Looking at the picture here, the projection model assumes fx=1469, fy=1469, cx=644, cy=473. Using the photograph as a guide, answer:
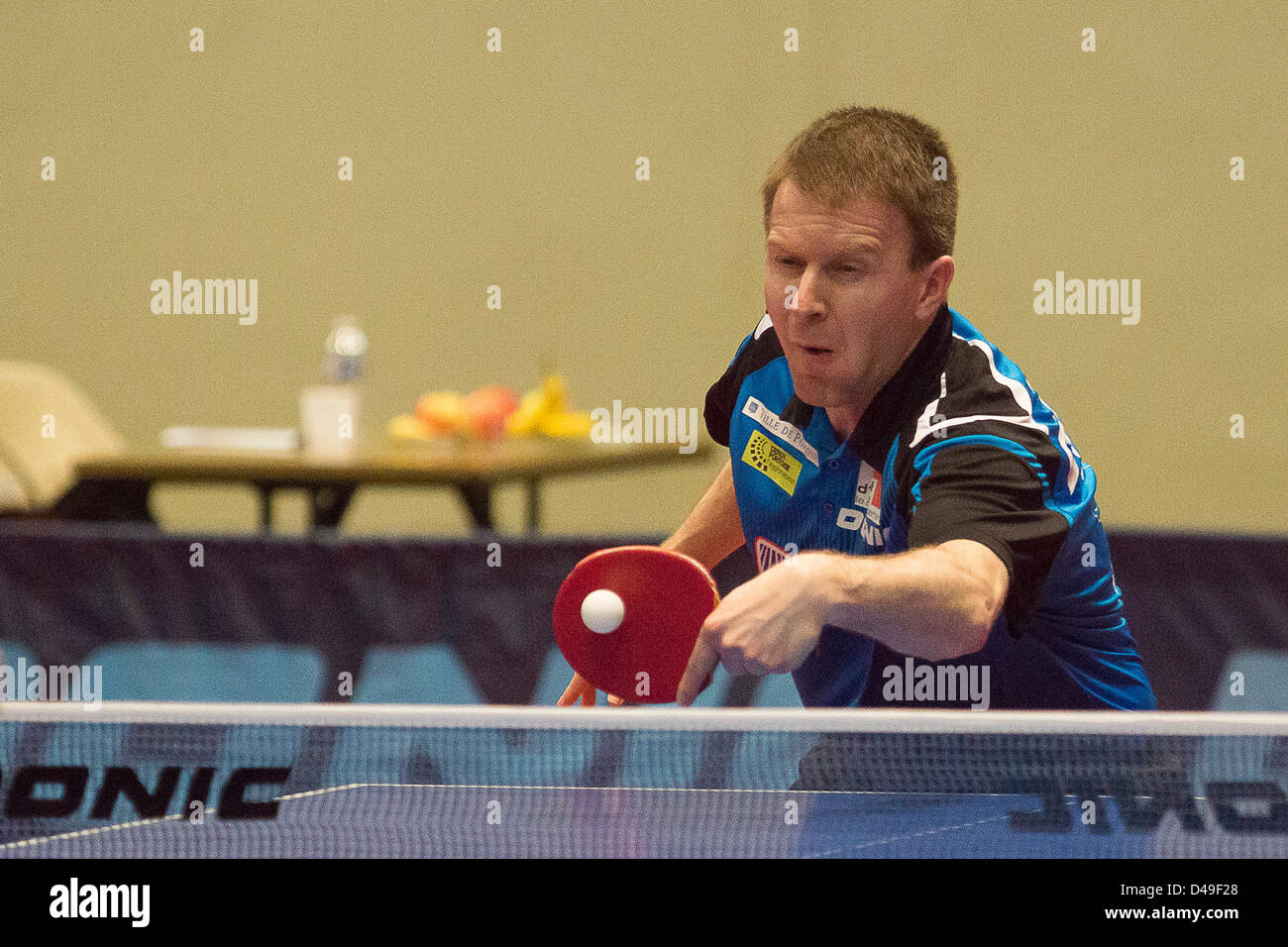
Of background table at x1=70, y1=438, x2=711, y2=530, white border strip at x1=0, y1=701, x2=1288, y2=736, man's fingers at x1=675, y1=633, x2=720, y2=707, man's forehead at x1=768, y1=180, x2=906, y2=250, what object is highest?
man's forehead at x1=768, y1=180, x2=906, y2=250

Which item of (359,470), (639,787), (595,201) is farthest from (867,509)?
(595,201)

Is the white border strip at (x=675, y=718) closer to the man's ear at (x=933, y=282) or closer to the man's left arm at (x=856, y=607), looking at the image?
the man's left arm at (x=856, y=607)

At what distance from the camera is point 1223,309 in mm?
6293

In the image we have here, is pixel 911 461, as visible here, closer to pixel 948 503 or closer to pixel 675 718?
pixel 948 503

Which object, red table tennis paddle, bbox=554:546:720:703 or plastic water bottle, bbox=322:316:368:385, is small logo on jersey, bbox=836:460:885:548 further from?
plastic water bottle, bbox=322:316:368:385

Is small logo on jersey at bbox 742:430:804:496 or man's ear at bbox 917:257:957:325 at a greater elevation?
man's ear at bbox 917:257:957:325

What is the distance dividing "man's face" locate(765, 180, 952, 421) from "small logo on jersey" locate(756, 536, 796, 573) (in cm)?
31

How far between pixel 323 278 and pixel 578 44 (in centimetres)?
156

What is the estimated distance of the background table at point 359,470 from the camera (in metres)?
4.82

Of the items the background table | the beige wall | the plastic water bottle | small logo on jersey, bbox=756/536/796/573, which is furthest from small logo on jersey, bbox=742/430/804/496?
the beige wall

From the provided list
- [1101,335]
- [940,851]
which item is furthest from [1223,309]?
[940,851]

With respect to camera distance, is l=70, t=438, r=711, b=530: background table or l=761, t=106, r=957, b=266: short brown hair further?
l=70, t=438, r=711, b=530: background table

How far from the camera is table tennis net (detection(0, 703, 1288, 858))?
1529mm

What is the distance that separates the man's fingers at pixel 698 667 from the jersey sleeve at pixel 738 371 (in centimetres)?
93
